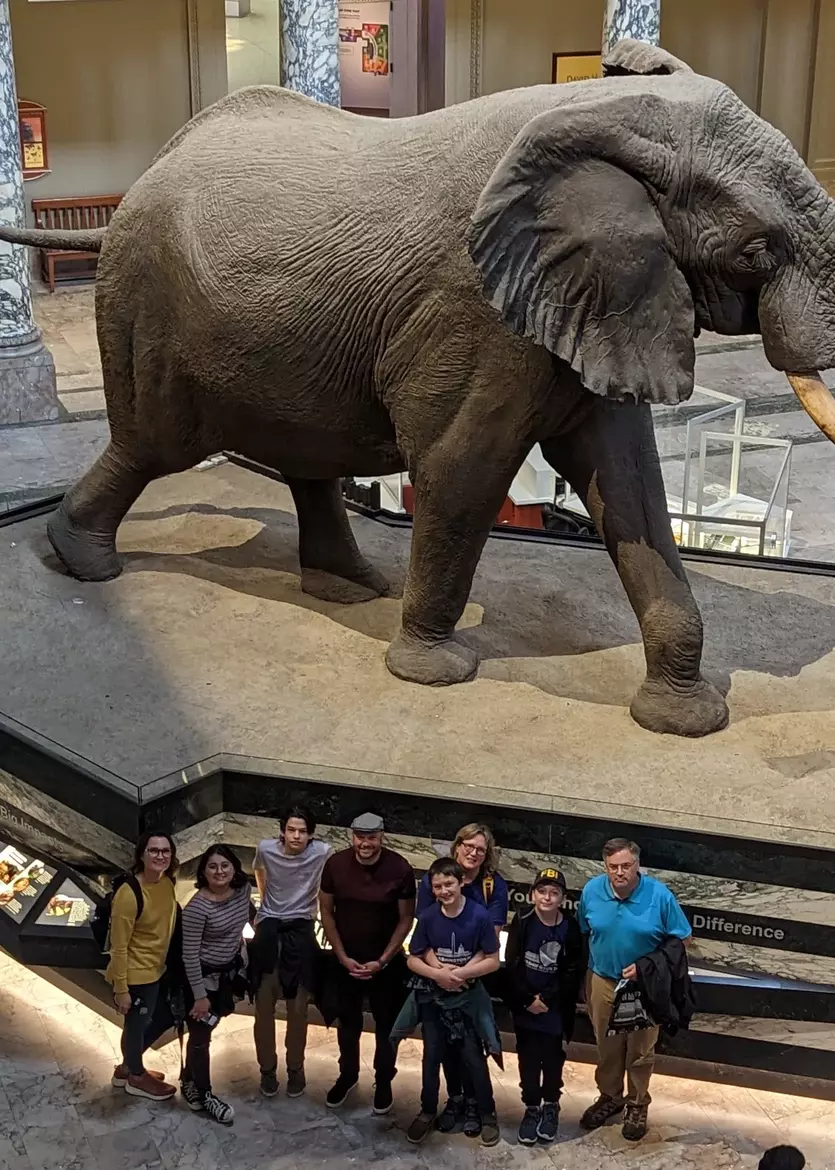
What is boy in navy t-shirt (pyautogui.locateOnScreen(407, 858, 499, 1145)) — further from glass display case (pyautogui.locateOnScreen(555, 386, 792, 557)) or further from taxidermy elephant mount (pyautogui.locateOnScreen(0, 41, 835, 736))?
glass display case (pyautogui.locateOnScreen(555, 386, 792, 557))

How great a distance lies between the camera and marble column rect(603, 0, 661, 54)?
11930 millimetres

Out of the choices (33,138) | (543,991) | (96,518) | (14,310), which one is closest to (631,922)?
(543,991)

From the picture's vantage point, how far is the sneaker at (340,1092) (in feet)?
15.9

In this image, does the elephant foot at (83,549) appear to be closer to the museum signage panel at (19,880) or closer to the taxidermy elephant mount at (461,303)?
the taxidermy elephant mount at (461,303)

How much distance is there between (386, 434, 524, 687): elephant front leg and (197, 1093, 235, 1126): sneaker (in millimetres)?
1607

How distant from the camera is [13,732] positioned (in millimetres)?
5367

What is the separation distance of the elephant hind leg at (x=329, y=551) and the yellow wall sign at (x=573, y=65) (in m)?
11.6

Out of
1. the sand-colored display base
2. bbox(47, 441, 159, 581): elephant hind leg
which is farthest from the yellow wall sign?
bbox(47, 441, 159, 581): elephant hind leg

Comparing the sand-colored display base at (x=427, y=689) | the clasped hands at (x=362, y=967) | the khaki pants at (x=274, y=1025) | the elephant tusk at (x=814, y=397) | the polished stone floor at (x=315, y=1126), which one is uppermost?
the elephant tusk at (x=814, y=397)

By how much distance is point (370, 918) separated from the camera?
462 cm

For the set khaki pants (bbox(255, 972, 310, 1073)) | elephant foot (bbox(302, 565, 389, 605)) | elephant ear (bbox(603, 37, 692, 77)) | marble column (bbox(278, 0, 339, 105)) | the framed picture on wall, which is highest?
elephant ear (bbox(603, 37, 692, 77))

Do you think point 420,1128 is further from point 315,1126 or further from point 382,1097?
point 315,1126

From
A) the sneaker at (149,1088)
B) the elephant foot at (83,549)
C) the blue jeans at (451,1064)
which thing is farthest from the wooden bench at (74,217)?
the blue jeans at (451,1064)

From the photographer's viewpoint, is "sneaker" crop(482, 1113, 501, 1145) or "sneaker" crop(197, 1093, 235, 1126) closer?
"sneaker" crop(482, 1113, 501, 1145)
